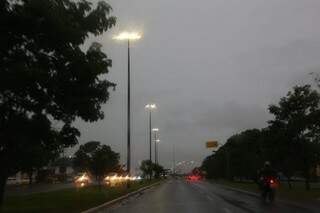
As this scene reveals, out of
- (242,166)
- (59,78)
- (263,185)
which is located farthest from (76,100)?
(242,166)

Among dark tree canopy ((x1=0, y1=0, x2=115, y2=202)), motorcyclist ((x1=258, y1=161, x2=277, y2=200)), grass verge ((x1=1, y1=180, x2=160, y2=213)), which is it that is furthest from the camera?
motorcyclist ((x1=258, y1=161, x2=277, y2=200))

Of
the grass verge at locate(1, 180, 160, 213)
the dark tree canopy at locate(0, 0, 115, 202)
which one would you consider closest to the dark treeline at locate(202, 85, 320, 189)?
the grass verge at locate(1, 180, 160, 213)

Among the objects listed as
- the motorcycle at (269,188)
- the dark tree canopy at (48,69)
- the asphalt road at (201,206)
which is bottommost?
the asphalt road at (201,206)

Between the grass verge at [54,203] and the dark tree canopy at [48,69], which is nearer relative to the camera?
the dark tree canopy at [48,69]

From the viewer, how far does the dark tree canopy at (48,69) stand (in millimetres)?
19125

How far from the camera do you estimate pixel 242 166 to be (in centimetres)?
8762

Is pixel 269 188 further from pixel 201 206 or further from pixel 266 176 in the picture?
pixel 201 206

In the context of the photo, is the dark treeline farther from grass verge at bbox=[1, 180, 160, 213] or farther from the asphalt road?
grass verge at bbox=[1, 180, 160, 213]

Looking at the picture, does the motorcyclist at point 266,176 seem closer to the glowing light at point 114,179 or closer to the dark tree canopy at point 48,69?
the dark tree canopy at point 48,69

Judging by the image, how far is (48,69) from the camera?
20.7 m

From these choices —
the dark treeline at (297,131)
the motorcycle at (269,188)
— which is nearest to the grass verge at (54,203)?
the motorcycle at (269,188)

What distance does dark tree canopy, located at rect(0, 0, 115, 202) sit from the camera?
19125 millimetres

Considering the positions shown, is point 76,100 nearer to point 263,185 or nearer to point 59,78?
point 59,78

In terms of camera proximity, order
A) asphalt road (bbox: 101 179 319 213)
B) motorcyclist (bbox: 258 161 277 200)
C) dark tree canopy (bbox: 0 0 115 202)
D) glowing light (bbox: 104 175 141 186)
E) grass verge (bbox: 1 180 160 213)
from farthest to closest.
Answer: glowing light (bbox: 104 175 141 186) → motorcyclist (bbox: 258 161 277 200) → grass verge (bbox: 1 180 160 213) → asphalt road (bbox: 101 179 319 213) → dark tree canopy (bbox: 0 0 115 202)
